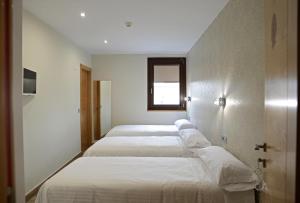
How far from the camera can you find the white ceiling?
288 centimetres

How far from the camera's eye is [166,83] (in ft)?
20.7

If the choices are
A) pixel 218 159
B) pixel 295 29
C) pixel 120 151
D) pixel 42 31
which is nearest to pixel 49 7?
pixel 42 31

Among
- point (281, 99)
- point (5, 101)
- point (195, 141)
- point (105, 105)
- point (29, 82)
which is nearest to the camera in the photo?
point (5, 101)

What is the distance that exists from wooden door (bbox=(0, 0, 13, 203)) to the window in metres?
5.54

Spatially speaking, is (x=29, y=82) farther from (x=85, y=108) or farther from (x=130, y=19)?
(x=85, y=108)

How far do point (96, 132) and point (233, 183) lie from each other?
5.36 metres

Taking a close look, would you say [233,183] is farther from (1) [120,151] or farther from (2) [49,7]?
(2) [49,7]

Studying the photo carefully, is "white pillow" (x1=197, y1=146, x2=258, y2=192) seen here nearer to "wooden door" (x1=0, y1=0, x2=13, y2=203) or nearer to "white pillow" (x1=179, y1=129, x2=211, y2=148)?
"white pillow" (x1=179, y1=129, x2=211, y2=148)

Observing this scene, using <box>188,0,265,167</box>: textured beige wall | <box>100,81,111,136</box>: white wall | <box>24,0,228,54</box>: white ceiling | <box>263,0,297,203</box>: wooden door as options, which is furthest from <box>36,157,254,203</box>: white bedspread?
<box>100,81,111,136</box>: white wall

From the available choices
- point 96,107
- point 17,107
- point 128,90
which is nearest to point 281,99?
point 17,107

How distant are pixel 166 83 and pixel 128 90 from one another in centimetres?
101

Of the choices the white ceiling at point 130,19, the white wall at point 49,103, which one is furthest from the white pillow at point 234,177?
the white wall at point 49,103

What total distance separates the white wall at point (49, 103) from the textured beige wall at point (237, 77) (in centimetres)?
251

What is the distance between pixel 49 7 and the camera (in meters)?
3.00
